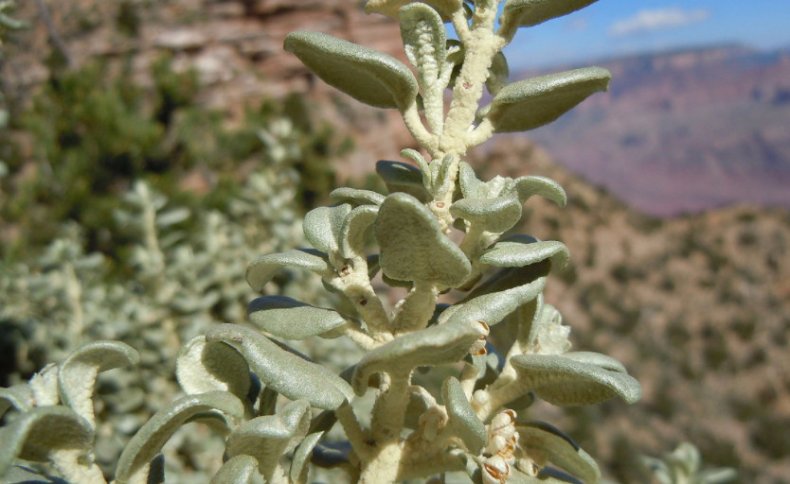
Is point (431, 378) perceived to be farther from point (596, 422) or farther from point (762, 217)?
point (762, 217)

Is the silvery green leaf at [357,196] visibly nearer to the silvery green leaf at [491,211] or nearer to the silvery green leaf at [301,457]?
the silvery green leaf at [491,211]

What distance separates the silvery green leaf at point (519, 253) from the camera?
580 millimetres

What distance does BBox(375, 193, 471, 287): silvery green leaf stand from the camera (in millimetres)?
493

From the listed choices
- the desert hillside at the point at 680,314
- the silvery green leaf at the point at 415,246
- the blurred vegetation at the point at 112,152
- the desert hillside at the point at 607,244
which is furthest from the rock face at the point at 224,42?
the silvery green leaf at the point at 415,246

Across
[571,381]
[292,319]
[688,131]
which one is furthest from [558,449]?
[688,131]

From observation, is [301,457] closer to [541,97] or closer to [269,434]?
[269,434]

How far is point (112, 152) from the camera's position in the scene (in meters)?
5.20

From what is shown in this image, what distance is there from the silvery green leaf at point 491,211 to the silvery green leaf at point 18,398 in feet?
1.27

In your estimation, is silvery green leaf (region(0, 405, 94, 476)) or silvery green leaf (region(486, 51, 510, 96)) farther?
silvery green leaf (region(486, 51, 510, 96))

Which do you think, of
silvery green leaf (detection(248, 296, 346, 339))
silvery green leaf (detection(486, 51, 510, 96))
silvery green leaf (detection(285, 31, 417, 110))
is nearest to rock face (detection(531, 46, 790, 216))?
silvery green leaf (detection(486, 51, 510, 96))

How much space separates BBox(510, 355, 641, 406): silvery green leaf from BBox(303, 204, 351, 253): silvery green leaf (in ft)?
0.71

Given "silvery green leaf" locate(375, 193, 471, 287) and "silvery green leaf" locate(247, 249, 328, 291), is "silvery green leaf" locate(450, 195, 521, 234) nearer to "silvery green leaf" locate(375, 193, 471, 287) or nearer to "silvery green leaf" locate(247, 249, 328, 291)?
"silvery green leaf" locate(375, 193, 471, 287)

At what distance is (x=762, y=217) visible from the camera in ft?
45.5

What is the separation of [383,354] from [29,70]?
7.27 m
